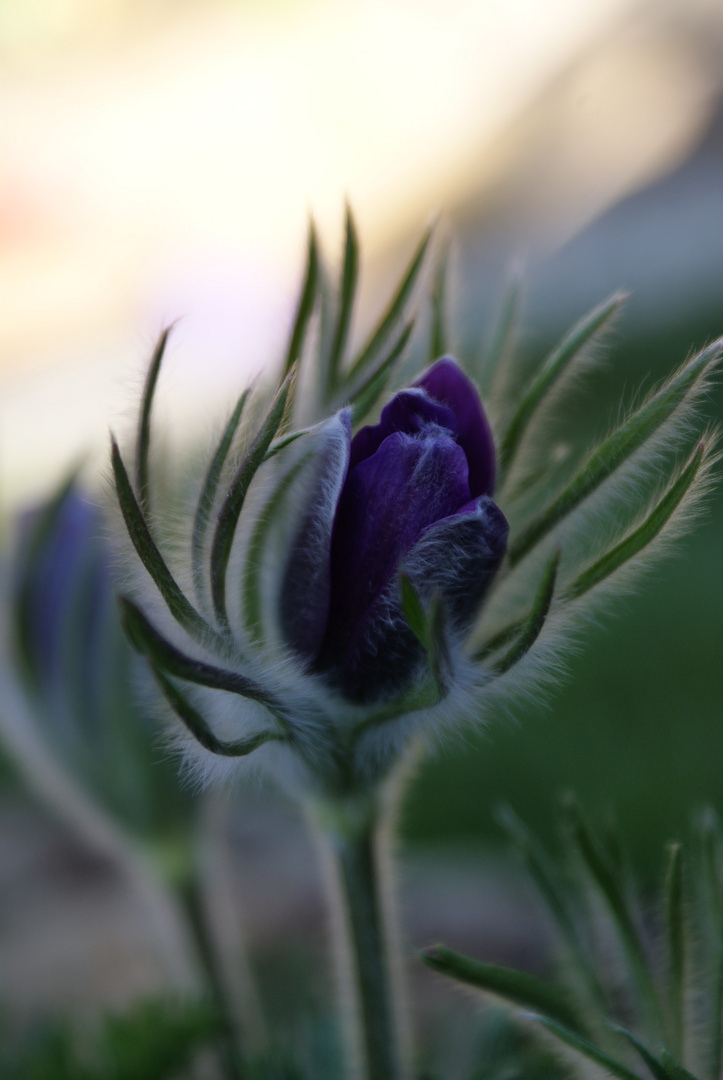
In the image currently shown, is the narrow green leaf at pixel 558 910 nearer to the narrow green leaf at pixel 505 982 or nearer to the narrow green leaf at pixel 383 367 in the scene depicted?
the narrow green leaf at pixel 505 982

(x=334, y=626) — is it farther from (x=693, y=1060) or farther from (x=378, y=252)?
(x=378, y=252)

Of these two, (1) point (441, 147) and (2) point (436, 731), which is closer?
(2) point (436, 731)

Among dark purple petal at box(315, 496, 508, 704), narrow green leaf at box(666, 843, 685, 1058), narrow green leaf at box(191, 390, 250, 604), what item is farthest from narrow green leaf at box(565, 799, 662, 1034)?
narrow green leaf at box(191, 390, 250, 604)

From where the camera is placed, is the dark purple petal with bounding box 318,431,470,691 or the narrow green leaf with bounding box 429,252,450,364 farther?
the narrow green leaf with bounding box 429,252,450,364

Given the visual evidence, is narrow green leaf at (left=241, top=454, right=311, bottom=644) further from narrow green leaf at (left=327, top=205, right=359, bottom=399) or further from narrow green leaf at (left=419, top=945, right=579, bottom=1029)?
narrow green leaf at (left=419, top=945, right=579, bottom=1029)

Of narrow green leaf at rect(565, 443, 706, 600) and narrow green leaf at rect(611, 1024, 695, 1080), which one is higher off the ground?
narrow green leaf at rect(565, 443, 706, 600)

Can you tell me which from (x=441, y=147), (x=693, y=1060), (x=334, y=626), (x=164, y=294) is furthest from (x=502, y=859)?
(x=441, y=147)
